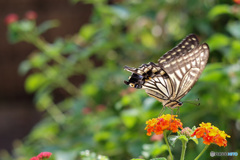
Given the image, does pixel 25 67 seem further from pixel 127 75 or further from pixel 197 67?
pixel 197 67

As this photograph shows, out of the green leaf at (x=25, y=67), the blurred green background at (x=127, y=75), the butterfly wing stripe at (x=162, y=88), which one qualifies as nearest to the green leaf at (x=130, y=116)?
the blurred green background at (x=127, y=75)

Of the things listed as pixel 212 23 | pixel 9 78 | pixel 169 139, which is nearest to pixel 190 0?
pixel 212 23

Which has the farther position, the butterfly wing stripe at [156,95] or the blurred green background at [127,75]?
the blurred green background at [127,75]

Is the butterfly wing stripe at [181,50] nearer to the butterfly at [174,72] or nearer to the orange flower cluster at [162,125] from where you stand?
the butterfly at [174,72]

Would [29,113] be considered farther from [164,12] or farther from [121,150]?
[121,150]

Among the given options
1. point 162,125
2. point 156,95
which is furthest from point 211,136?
point 156,95

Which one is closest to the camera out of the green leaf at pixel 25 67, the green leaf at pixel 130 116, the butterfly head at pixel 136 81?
the butterfly head at pixel 136 81
